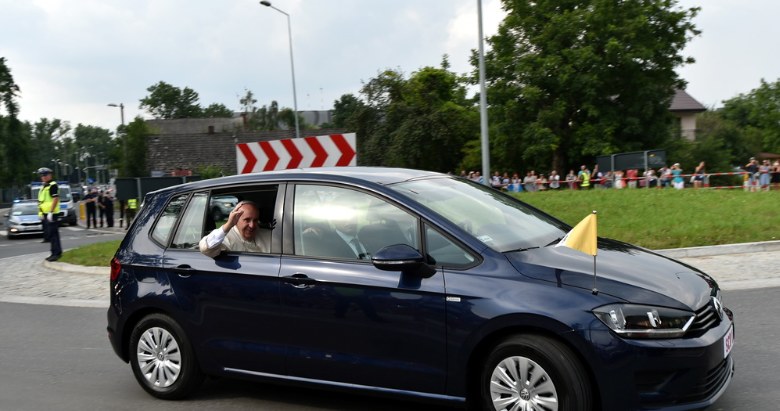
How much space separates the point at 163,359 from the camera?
5.65 meters

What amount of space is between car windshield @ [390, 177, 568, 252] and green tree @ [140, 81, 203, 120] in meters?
158

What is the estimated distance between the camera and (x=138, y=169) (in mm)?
79562

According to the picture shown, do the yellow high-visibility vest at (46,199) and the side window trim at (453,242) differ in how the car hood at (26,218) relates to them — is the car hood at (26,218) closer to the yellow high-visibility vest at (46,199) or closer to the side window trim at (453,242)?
the yellow high-visibility vest at (46,199)

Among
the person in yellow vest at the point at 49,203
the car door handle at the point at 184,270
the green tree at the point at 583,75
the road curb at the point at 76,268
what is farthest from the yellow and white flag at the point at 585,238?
the green tree at the point at 583,75

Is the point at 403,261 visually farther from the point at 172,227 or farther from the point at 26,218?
the point at 26,218

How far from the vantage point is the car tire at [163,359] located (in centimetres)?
552

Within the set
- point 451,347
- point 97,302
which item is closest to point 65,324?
point 97,302

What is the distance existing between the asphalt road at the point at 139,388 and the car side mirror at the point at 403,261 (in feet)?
3.81

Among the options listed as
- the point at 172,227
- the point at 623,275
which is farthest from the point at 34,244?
the point at 623,275

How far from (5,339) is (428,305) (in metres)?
6.06

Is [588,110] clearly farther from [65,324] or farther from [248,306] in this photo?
[248,306]

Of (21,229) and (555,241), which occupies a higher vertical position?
(555,241)

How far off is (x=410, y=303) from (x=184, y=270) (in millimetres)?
1874

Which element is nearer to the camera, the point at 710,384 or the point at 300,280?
the point at 710,384
